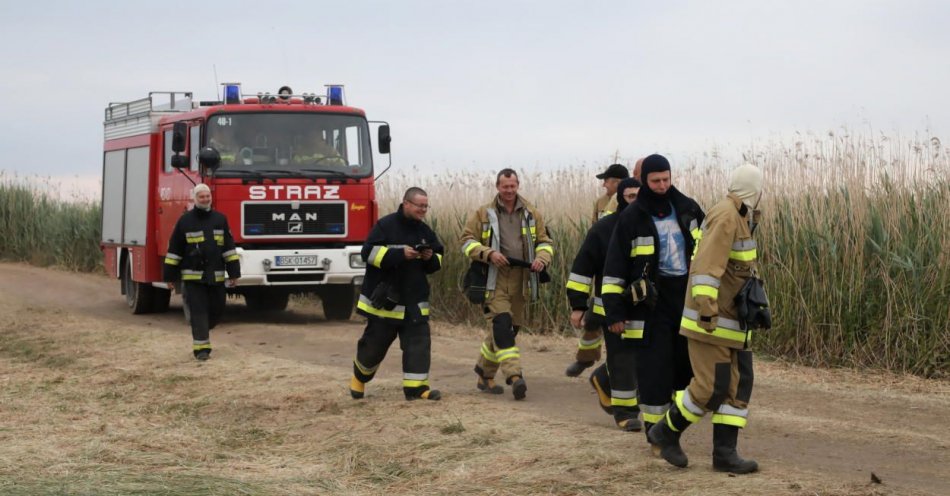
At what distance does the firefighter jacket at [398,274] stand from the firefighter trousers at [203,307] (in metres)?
3.61

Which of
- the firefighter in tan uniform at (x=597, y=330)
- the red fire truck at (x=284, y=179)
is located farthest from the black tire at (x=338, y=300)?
the firefighter in tan uniform at (x=597, y=330)

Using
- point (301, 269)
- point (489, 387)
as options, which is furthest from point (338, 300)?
point (489, 387)

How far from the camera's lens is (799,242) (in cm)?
1287

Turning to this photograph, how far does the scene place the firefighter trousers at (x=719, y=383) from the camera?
7.13 m

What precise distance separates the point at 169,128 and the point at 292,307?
429 cm

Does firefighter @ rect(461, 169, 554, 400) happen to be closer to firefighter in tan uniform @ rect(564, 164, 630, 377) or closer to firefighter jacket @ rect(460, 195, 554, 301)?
firefighter jacket @ rect(460, 195, 554, 301)

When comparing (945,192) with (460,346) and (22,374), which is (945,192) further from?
(22,374)

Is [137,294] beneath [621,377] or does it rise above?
beneath

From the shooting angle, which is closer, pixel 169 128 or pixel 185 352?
pixel 185 352

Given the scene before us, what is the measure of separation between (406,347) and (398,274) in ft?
1.96

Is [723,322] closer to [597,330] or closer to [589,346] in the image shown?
[597,330]

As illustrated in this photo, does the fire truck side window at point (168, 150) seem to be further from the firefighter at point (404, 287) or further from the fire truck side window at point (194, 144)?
the firefighter at point (404, 287)

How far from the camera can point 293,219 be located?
16953 millimetres

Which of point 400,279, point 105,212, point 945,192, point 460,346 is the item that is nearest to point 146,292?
point 105,212
